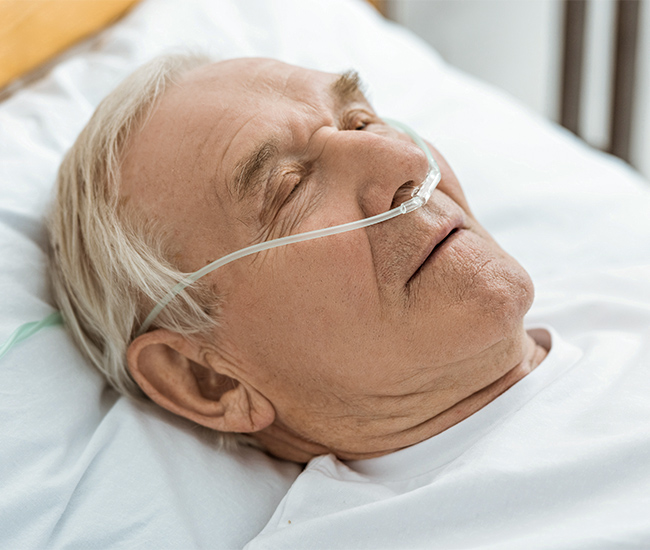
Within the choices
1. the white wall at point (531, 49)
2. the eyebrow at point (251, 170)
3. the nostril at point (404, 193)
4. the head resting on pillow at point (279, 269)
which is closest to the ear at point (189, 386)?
the head resting on pillow at point (279, 269)

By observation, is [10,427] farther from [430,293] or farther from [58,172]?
[430,293]

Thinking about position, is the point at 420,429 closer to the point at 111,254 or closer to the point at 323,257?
the point at 323,257

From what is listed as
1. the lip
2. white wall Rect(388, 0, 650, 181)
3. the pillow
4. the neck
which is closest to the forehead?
the lip

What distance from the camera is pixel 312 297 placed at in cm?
105

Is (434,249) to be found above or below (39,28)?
below

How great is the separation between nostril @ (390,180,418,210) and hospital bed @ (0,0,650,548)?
1.91 feet

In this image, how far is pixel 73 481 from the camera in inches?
41.6

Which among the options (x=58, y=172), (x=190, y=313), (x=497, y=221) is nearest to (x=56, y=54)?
(x=58, y=172)

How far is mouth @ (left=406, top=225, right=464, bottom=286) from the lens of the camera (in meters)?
1.05

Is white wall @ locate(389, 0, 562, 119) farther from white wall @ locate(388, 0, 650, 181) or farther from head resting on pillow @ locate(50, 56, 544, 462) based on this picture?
head resting on pillow @ locate(50, 56, 544, 462)

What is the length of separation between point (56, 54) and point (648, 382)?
159 centimetres

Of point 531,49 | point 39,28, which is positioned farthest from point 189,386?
point 531,49

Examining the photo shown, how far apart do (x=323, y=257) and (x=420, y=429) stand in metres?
0.40

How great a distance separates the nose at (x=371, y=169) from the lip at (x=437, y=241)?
82mm
